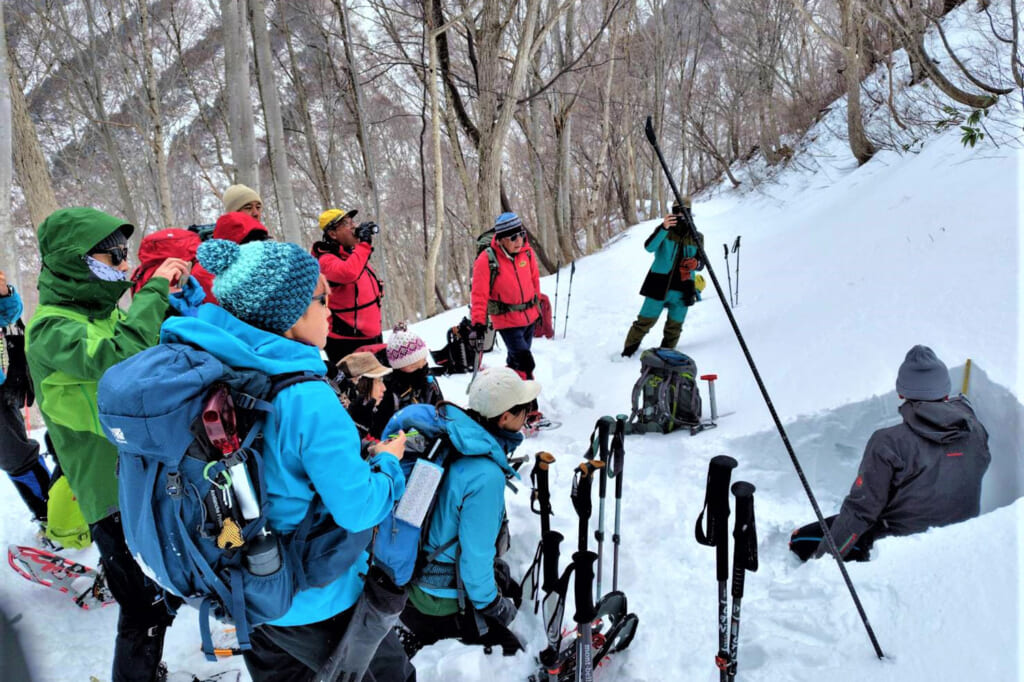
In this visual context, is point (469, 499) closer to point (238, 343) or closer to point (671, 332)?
point (238, 343)

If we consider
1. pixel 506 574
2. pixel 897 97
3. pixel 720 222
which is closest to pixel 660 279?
pixel 506 574

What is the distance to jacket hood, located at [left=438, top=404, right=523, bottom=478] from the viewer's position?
2416mm

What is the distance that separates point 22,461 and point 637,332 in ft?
18.3

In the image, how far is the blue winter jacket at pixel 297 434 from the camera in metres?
1.48

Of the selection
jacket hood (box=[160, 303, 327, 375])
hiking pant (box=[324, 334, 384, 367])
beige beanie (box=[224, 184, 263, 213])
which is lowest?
hiking pant (box=[324, 334, 384, 367])

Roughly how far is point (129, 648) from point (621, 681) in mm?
2040

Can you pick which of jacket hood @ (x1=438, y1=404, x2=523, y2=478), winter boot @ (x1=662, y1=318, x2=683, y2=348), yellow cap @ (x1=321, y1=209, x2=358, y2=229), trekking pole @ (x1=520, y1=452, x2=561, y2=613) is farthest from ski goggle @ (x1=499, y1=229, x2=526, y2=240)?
jacket hood @ (x1=438, y1=404, x2=523, y2=478)

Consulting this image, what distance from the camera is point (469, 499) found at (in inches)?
95.4

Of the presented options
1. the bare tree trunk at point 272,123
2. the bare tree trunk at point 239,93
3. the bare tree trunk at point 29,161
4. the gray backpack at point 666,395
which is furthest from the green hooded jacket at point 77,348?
the bare tree trunk at point 29,161

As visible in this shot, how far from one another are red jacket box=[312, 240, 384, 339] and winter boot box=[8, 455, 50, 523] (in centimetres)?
203

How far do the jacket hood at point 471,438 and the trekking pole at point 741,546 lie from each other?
0.97 meters

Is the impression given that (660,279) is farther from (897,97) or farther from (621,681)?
(897,97)

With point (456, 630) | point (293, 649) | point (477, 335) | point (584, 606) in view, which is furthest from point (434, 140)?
point (293, 649)

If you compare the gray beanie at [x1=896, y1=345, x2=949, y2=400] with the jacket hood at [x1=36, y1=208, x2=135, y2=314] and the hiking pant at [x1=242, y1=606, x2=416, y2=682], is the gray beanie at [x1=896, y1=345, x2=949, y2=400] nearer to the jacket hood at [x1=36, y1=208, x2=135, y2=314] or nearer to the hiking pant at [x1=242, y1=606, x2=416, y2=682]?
the hiking pant at [x1=242, y1=606, x2=416, y2=682]
